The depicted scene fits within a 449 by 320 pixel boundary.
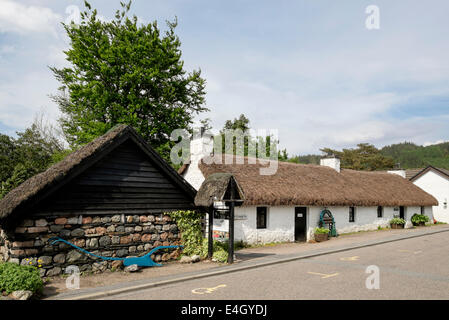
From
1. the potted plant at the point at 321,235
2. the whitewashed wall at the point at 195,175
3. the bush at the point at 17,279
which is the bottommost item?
the potted plant at the point at 321,235

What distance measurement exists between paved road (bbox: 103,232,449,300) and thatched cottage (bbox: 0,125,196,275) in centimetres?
281

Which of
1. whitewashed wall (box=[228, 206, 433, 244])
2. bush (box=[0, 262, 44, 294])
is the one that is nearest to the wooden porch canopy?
whitewashed wall (box=[228, 206, 433, 244])

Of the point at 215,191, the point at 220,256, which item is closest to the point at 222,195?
the point at 215,191

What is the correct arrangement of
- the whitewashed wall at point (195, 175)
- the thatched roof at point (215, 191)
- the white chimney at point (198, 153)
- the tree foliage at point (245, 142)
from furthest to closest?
1. the tree foliage at point (245, 142)
2. the white chimney at point (198, 153)
3. the whitewashed wall at point (195, 175)
4. the thatched roof at point (215, 191)

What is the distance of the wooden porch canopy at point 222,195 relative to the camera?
489 inches

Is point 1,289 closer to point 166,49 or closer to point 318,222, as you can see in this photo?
point 318,222

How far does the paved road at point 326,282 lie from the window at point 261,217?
492 centimetres

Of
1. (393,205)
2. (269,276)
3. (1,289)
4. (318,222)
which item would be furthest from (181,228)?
(393,205)

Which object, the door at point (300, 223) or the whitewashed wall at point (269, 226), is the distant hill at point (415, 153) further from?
the whitewashed wall at point (269, 226)

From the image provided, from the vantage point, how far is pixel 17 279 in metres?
8.03

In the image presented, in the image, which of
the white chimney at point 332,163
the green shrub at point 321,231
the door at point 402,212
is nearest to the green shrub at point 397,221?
the door at point 402,212

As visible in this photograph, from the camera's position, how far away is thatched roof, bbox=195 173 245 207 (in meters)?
12.4

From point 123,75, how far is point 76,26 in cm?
563

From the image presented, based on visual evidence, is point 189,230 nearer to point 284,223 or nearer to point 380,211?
point 284,223
